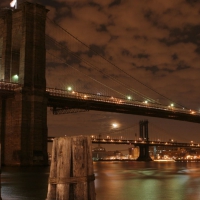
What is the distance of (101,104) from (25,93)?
610 inches

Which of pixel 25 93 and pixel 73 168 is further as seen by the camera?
pixel 25 93

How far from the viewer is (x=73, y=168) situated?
6.14 m

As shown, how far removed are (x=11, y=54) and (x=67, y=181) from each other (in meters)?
40.1

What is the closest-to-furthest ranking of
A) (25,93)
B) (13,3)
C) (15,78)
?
A: (25,93) → (15,78) → (13,3)

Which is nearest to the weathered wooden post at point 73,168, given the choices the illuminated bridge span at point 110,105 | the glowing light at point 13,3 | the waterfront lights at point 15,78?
the illuminated bridge span at point 110,105

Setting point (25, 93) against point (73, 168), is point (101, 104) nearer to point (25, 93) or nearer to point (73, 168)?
point (25, 93)

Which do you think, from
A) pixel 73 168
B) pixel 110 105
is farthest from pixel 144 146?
pixel 73 168

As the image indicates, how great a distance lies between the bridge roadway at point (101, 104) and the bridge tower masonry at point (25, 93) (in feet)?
4.95

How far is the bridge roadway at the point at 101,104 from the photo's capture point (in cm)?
4508

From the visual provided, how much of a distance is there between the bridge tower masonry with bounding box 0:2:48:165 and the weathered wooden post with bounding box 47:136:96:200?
1254 inches

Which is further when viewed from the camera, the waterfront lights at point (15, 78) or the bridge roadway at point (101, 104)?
the bridge roadway at point (101, 104)

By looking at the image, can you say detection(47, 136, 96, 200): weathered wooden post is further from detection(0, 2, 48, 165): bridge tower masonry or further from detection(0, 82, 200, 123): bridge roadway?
detection(0, 82, 200, 123): bridge roadway

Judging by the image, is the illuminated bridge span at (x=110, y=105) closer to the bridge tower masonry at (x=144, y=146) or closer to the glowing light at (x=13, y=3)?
the glowing light at (x=13, y=3)

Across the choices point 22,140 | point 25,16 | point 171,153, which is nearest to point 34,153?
point 22,140
